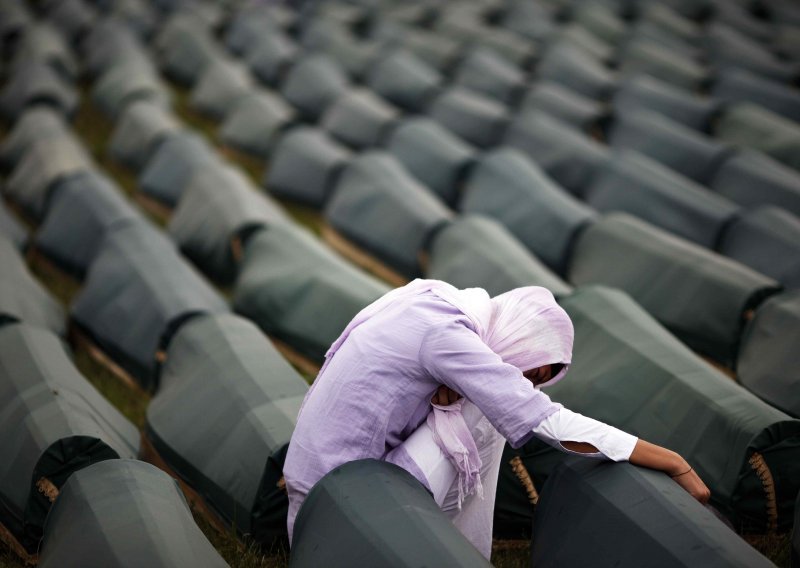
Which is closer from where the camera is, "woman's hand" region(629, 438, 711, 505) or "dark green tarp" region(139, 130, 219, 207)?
"woman's hand" region(629, 438, 711, 505)

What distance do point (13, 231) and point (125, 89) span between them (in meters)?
2.98

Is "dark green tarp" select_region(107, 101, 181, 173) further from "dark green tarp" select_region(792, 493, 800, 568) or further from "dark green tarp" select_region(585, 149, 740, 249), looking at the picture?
"dark green tarp" select_region(792, 493, 800, 568)

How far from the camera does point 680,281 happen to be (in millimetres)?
3816

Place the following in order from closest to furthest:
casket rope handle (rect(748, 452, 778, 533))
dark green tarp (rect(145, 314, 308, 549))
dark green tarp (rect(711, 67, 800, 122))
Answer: casket rope handle (rect(748, 452, 778, 533)), dark green tarp (rect(145, 314, 308, 549)), dark green tarp (rect(711, 67, 800, 122))

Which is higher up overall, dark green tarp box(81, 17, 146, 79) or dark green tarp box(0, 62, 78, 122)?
dark green tarp box(81, 17, 146, 79)

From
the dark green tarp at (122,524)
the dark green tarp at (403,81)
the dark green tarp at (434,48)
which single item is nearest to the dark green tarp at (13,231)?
the dark green tarp at (122,524)

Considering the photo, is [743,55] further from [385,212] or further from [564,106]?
[385,212]

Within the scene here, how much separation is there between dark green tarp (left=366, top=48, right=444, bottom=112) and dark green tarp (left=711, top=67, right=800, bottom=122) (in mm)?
2321

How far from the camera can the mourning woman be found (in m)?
2.08

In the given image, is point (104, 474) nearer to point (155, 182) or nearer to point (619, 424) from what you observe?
point (619, 424)

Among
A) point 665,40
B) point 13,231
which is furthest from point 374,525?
point 665,40

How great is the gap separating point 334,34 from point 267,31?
31.3 inches

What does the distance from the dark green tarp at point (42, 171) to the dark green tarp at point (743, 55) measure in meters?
5.80

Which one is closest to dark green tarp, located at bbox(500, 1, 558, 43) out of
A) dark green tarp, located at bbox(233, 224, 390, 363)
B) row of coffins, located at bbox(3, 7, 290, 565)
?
row of coffins, located at bbox(3, 7, 290, 565)
